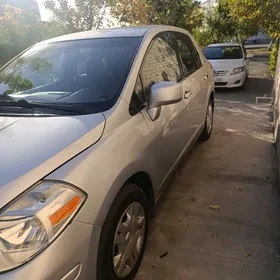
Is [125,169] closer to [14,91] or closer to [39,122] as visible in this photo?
[39,122]

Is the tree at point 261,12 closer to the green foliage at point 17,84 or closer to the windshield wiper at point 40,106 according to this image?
the green foliage at point 17,84

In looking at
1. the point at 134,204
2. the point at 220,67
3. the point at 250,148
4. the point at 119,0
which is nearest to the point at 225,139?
the point at 250,148

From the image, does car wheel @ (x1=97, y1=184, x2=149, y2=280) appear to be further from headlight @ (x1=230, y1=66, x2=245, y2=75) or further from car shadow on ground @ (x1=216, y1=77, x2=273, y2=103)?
headlight @ (x1=230, y1=66, x2=245, y2=75)

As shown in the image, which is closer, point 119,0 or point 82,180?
point 82,180

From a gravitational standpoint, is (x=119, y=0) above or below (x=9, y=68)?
above

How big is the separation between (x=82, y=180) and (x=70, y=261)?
383 millimetres

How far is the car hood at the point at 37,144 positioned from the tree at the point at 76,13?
9099 mm

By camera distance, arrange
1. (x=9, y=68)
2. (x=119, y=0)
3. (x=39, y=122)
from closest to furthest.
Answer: (x=39, y=122)
(x=9, y=68)
(x=119, y=0)

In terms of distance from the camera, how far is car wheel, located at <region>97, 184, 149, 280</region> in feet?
5.66

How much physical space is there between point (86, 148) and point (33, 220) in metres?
0.49

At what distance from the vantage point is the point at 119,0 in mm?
12555

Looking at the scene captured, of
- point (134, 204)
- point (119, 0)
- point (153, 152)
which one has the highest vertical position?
point (119, 0)

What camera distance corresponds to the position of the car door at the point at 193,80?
11.2 feet

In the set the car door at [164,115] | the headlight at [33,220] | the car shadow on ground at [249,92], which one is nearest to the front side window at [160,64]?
the car door at [164,115]
